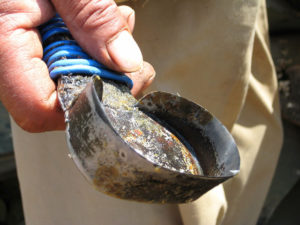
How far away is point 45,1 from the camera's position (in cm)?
71

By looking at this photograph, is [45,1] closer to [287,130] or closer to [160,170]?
[160,170]

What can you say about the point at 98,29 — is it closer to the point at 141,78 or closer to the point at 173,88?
the point at 141,78

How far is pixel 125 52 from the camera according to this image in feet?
2.29

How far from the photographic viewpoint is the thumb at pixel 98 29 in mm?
684

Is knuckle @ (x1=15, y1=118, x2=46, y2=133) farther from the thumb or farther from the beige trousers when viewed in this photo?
the beige trousers

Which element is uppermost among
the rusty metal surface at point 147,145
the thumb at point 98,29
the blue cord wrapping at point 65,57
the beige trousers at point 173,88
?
the thumb at point 98,29

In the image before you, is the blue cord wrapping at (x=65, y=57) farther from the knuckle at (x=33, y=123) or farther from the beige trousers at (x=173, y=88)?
the beige trousers at (x=173, y=88)

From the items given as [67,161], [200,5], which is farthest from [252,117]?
[67,161]

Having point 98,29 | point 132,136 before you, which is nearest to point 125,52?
point 98,29

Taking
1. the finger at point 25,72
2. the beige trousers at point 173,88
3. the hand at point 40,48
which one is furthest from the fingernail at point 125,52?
the beige trousers at point 173,88

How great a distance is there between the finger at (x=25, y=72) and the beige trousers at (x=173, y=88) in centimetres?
34

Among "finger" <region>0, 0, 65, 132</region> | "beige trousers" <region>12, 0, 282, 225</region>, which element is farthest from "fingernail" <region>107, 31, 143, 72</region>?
"beige trousers" <region>12, 0, 282, 225</region>

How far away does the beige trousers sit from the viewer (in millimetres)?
1004

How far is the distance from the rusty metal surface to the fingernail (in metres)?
0.04
